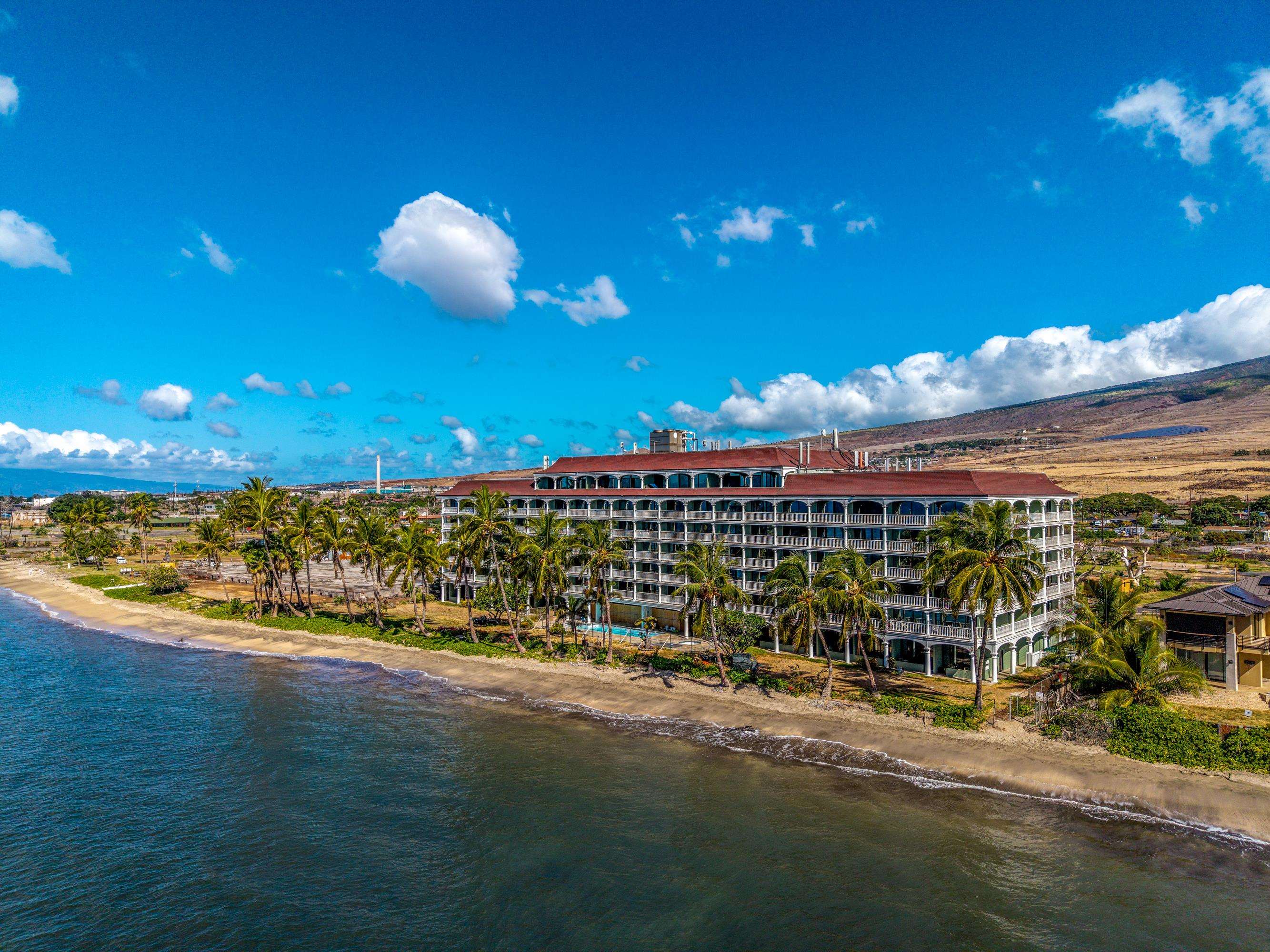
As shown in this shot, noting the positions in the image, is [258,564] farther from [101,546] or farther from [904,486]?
[101,546]

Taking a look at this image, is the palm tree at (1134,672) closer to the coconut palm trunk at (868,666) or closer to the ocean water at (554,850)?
the ocean water at (554,850)

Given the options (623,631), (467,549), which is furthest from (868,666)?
(467,549)

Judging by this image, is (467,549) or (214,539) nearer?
(467,549)

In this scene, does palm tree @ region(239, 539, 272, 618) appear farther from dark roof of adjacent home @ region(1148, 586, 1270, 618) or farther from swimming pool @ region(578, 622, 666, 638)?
dark roof of adjacent home @ region(1148, 586, 1270, 618)

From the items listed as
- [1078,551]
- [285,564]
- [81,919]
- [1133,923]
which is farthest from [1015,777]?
[1078,551]

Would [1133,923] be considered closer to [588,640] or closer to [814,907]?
[814,907]

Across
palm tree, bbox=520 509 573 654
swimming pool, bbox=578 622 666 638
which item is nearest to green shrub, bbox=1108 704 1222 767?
swimming pool, bbox=578 622 666 638

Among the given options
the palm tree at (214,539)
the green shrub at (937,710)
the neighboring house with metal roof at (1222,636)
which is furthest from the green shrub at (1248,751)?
the palm tree at (214,539)
